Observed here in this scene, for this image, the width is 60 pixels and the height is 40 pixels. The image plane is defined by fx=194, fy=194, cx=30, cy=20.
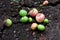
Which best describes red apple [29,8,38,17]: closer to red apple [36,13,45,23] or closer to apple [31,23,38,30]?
red apple [36,13,45,23]

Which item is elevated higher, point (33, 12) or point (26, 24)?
point (33, 12)

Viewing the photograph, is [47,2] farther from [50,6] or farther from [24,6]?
[24,6]

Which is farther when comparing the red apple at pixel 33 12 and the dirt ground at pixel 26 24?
the red apple at pixel 33 12

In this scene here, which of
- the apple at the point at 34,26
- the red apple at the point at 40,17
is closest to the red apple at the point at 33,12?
the red apple at the point at 40,17

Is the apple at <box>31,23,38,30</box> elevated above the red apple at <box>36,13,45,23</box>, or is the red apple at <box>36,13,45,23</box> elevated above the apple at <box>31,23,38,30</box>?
the red apple at <box>36,13,45,23</box>

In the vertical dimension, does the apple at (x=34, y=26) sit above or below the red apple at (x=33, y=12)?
below

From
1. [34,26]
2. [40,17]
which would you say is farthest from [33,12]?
[34,26]

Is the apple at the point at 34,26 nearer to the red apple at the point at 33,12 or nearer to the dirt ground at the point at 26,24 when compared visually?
the dirt ground at the point at 26,24

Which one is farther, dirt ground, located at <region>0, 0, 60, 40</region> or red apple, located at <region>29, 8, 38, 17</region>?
red apple, located at <region>29, 8, 38, 17</region>

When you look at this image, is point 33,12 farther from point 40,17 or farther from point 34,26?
point 34,26

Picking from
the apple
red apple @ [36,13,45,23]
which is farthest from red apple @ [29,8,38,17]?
the apple
